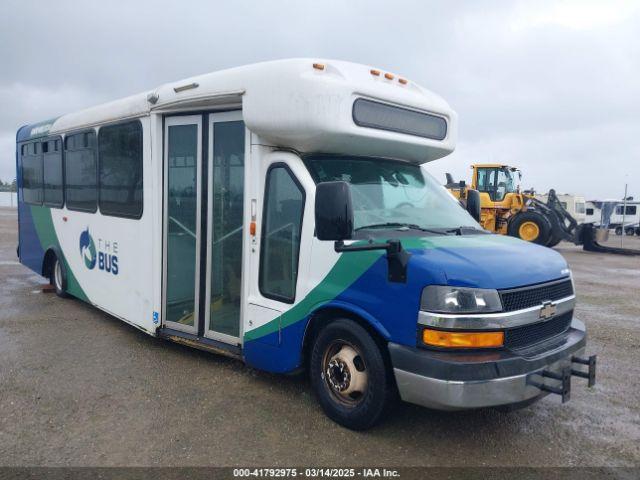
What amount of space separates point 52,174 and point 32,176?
1.18m

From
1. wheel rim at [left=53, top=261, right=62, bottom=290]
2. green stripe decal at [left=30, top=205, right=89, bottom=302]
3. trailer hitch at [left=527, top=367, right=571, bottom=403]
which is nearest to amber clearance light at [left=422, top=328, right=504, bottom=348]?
trailer hitch at [left=527, top=367, right=571, bottom=403]

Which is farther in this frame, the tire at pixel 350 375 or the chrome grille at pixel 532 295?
the tire at pixel 350 375

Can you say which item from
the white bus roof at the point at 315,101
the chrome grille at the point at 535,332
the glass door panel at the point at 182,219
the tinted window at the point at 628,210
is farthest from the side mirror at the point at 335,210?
the tinted window at the point at 628,210

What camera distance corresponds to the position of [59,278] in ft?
27.7

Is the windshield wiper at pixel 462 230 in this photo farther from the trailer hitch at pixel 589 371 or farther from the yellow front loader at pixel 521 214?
the yellow front loader at pixel 521 214

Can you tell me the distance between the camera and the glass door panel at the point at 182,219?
5.31 meters

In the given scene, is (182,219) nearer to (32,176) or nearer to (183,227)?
(183,227)

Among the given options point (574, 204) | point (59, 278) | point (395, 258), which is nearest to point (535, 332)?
point (395, 258)

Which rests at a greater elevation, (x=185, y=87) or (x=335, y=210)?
(x=185, y=87)

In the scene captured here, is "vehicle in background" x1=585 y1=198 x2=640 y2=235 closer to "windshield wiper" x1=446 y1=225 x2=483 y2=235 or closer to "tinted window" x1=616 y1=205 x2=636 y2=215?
"tinted window" x1=616 y1=205 x2=636 y2=215

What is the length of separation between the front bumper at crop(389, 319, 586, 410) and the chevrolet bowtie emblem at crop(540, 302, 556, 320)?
280mm

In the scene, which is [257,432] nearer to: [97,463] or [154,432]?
[154,432]

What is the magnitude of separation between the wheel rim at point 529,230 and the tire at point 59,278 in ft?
50.1

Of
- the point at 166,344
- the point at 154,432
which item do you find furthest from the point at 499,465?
the point at 166,344
